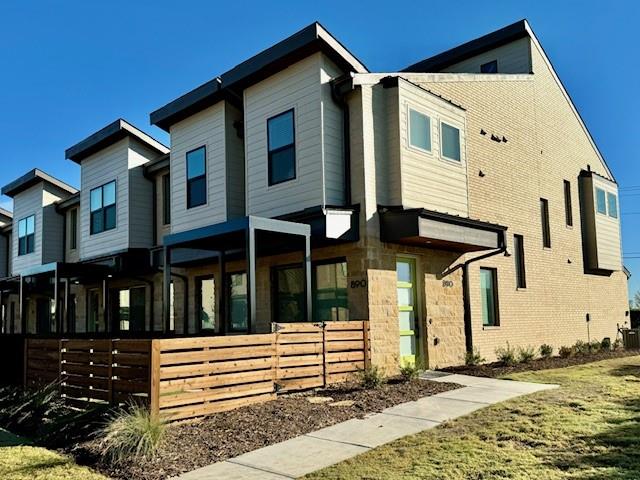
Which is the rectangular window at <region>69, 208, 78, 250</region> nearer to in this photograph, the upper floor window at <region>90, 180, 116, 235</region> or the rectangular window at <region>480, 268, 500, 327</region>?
the upper floor window at <region>90, 180, 116, 235</region>

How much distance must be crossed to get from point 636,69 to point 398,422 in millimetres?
16282

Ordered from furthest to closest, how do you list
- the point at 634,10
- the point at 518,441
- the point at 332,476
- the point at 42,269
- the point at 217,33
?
the point at 42,269
the point at 634,10
the point at 217,33
the point at 518,441
the point at 332,476

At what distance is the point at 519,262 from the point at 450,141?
441cm

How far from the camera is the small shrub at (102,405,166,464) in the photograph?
20.9ft

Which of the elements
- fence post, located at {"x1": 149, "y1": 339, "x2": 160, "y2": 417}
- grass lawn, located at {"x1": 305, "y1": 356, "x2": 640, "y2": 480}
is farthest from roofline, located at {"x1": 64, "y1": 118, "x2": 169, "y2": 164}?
grass lawn, located at {"x1": 305, "y1": 356, "x2": 640, "y2": 480}

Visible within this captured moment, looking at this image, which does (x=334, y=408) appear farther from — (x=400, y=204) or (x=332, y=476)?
(x=400, y=204)

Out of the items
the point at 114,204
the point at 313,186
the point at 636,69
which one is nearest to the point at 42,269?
the point at 114,204

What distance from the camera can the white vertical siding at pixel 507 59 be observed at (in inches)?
684

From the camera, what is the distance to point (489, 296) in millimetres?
14641

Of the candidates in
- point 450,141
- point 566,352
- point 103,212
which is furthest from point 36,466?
point 103,212

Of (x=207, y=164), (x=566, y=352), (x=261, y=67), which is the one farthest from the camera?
(x=566, y=352)

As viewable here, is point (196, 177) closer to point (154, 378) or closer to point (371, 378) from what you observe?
point (371, 378)

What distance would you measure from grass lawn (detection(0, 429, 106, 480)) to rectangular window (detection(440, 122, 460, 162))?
376 inches

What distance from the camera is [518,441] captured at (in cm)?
643
